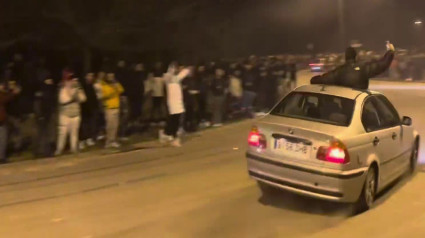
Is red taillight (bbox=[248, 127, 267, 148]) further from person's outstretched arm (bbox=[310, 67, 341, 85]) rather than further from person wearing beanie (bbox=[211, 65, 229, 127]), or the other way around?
person wearing beanie (bbox=[211, 65, 229, 127])

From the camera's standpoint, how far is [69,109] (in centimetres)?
1045

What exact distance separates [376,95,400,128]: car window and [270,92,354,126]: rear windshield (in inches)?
26.3

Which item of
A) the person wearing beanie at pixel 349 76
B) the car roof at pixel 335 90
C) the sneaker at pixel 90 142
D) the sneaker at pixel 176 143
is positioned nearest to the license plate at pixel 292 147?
the car roof at pixel 335 90

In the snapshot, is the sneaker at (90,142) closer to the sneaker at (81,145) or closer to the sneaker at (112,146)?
the sneaker at (81,145)

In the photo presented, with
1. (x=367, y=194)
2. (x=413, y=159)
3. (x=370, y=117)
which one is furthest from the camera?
(x=413, y=159)

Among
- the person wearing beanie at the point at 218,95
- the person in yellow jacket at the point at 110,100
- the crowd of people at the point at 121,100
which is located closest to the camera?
the crowd of people at the point at 121,100

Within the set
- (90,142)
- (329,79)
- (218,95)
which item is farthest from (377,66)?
(90,142)

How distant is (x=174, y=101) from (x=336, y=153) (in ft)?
18.7

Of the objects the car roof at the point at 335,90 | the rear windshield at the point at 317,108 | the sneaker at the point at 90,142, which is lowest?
the sneaker at the point at 90,142

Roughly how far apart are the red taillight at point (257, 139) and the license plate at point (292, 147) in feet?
0.67

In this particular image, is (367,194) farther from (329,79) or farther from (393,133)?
(329,79)

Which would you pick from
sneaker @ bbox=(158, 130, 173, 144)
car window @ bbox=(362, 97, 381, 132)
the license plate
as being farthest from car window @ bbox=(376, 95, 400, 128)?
sneaker @ bbox=(158, 130, 173, 144)

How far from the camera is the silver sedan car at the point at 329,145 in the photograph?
Result: 632cm

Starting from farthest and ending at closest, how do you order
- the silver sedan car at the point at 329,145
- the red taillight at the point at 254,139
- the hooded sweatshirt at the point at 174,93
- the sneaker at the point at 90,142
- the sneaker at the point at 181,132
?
1. the sneaker at the point at 181,132
2. the sneaker at the point at 90,142
3. the hooded sweatshirt at the point at 174,93
4. the red taillight at the point at 254,139
5. the silver sedan car at the point at 329,145
